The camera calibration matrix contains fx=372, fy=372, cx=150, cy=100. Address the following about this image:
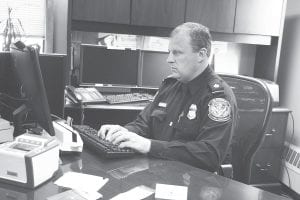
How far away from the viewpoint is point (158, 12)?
115 inches

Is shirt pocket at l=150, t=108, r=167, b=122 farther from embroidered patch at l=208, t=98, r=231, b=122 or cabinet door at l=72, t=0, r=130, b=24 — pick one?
cabinet door at l=72, t=0, r=130, b=24

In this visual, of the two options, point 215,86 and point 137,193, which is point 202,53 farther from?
point 137,193

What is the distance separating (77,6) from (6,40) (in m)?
0.68

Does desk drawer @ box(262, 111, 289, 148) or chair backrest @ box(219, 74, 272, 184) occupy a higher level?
chair backrest @ box(219, 74, 272, 184)

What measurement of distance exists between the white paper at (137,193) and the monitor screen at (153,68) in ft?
6.51

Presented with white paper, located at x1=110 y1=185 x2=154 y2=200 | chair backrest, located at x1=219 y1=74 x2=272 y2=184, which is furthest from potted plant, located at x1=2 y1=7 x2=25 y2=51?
white paper, located at x1=110 y1=185 x2=154 y2=200

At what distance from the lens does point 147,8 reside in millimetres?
2889

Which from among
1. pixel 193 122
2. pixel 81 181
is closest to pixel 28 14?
pixel 193 122

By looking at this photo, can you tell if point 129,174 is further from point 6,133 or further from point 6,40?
point 6,40

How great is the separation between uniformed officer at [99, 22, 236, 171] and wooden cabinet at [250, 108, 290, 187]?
1.38 m

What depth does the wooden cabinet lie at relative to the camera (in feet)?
9.88

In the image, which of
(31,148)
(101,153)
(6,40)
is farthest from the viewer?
(6,40)

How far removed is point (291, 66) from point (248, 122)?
1716mm

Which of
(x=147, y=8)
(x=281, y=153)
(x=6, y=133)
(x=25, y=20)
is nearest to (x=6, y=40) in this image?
(x=25, y=20)
